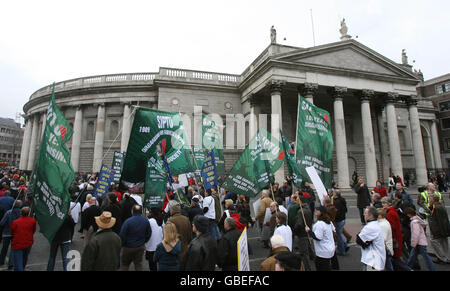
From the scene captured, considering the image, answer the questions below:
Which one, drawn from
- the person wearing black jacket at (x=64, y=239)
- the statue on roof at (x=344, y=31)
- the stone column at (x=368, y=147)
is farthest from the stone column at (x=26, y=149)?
the stone column at (x=368, y=147)

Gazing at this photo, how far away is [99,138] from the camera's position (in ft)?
79.1

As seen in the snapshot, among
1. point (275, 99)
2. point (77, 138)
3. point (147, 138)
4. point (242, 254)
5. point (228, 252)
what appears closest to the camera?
point (242, 254)

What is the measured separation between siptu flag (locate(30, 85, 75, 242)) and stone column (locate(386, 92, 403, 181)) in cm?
2499

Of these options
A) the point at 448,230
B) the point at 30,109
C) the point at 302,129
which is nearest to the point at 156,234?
the point at 302,129

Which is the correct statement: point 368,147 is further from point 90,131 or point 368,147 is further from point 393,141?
point 90,131

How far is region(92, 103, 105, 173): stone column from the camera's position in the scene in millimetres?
23453

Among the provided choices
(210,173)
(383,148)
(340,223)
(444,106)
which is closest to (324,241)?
(340,223)

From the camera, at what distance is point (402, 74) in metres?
23.3

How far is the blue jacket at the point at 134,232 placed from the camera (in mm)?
4305

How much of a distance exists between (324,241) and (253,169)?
327 cm

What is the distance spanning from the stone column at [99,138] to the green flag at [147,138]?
20.3m

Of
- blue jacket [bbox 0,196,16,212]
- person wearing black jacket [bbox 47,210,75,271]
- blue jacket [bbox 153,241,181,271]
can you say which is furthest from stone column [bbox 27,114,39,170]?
blue jacket [bbox 153,241,181,271]

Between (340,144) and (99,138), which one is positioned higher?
(99,138)
